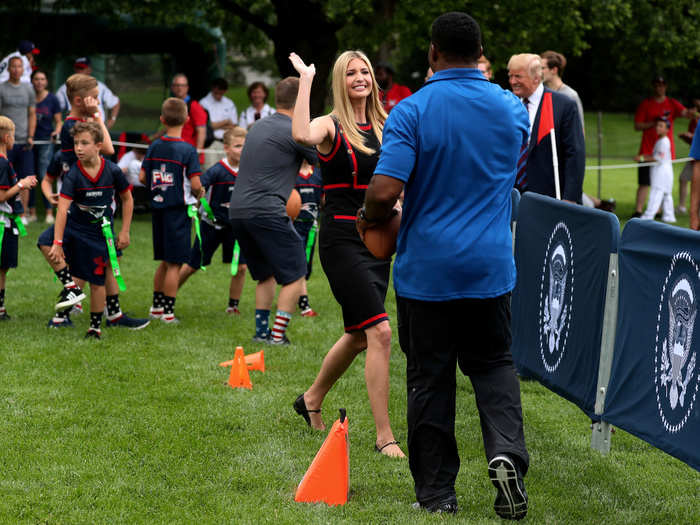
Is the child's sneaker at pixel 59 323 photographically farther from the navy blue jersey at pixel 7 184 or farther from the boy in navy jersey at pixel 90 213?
the navy blue jersey at pixel 7 184

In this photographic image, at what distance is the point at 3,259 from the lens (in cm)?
891

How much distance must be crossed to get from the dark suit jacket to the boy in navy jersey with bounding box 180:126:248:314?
2.72 metres

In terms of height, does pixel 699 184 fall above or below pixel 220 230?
above

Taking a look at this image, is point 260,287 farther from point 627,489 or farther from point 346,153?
point 627,489

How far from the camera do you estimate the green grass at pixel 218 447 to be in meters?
4.57

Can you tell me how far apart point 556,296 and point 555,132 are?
2.05 metres

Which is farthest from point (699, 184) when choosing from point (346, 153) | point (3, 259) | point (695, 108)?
point (695, 108)

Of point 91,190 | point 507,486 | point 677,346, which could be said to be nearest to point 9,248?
point 91,190

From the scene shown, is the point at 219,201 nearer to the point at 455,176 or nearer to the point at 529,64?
the point at 529,64

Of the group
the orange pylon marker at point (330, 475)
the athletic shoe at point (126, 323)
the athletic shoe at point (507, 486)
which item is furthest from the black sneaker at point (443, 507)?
the athletic shoe at point (126, 323)

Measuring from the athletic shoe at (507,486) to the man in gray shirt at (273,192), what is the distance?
376cm

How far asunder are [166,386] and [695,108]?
50.4ft

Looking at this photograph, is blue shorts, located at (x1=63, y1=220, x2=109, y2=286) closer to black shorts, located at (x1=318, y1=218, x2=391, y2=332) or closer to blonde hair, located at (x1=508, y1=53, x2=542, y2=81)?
black shorts, located at (x1=318, y1=218, x2=391, y2=332)

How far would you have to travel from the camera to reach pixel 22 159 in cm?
1567
